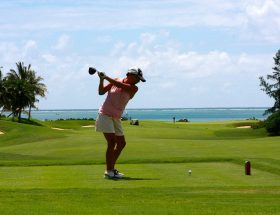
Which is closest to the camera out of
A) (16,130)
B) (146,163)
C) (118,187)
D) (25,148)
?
(118,187)

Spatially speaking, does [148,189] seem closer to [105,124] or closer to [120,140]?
[105,124]

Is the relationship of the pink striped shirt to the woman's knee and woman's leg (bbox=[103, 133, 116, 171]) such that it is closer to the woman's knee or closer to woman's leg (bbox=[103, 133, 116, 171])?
woman's leg (bbox=[103, 133, 116, 171])

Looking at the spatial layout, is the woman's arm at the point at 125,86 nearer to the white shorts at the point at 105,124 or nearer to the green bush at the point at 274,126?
the white shorts at the point at 105,124

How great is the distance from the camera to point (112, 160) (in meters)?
12.9

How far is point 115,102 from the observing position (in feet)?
42.5

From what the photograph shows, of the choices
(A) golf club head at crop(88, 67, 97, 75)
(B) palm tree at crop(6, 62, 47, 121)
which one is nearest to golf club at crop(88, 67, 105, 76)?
(A) golf club head at crop(88, 67, 97, 75)

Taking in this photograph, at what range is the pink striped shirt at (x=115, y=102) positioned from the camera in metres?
12.9

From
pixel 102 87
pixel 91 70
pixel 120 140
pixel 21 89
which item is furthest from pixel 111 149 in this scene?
Answer: pixel 21 89

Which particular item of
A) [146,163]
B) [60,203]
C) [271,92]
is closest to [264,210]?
[60,203]

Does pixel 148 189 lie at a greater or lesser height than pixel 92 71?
lesser

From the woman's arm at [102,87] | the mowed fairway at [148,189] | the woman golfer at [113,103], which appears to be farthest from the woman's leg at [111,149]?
the woman's arm at [102,87]

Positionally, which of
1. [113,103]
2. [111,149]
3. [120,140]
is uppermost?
[113,103]

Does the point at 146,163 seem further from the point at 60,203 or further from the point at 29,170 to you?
the point at 60,203

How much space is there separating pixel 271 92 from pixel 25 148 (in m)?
49.5
